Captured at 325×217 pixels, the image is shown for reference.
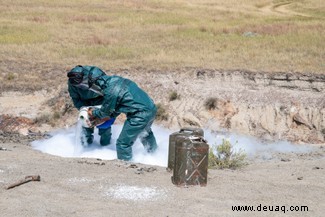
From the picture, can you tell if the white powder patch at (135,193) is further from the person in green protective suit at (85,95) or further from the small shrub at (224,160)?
the person in green protective suit at (85,95)

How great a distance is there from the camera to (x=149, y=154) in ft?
37.6

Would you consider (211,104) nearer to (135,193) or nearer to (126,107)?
(126,107)

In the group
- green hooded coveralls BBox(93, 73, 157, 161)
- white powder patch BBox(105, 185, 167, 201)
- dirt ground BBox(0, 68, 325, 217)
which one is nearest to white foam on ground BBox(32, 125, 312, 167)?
green hooded coveralls BBox(93, 73, 157, 161)

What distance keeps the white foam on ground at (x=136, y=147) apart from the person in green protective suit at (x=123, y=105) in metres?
0.72

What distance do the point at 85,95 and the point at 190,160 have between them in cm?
340

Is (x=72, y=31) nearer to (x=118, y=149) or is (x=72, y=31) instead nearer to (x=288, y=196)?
(x=118, y=149)

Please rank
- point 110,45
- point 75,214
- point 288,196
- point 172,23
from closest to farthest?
point 75,214, point 288,196, point 110,45, point 172,23

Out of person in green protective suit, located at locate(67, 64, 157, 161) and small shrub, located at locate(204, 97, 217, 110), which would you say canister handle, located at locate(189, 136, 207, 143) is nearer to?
person in green protective suit, located at locate(67, 64, 157, 161)

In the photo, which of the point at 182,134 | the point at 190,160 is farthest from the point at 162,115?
the point at 190,160

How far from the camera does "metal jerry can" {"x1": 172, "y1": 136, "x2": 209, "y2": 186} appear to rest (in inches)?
311

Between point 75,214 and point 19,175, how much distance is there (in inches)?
65.0

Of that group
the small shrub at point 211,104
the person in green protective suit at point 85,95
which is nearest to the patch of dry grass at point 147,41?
the small shrub at point 211,104

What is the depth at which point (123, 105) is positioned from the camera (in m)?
10.2

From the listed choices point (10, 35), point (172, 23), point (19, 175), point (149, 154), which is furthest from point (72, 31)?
point (19, 175)
